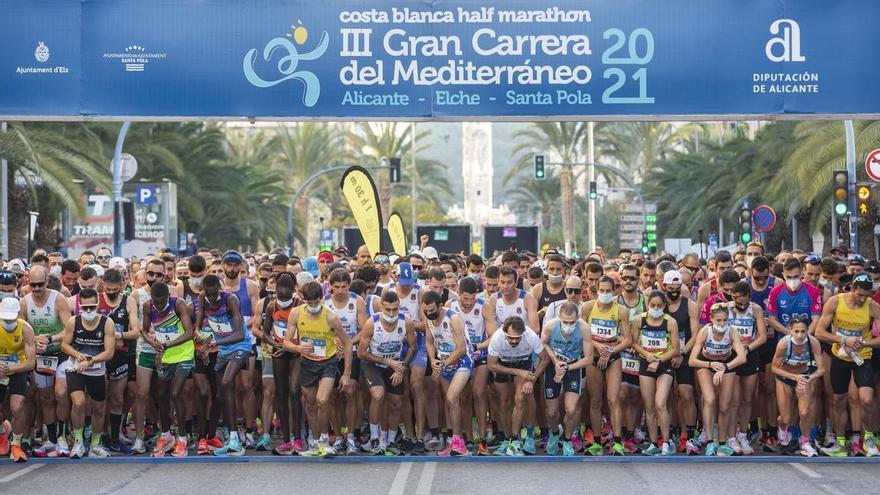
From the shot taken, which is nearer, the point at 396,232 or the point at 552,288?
the point at 552,288

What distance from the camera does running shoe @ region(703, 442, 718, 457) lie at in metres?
13.3

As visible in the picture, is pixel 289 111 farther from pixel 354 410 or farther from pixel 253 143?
pixel 253 143

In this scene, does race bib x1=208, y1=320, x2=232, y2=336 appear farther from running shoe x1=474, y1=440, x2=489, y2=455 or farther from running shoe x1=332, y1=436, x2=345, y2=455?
running shoe x1=474, y1=440, x2=489, y2=455

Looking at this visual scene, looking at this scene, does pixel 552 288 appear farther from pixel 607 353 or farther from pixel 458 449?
pixel 458 449

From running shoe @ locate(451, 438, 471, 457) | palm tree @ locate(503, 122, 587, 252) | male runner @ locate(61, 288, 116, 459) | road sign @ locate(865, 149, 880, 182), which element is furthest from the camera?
palm tree @ locate(503, 122, 587, 252)

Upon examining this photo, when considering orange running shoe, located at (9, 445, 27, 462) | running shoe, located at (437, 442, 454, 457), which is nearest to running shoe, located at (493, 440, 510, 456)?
running shoe, located at (437, 442, 454, 457)

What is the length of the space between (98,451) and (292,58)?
543cm

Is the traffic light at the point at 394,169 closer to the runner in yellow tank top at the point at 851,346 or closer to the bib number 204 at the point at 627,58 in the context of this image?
the bib number 204 at the point at 627,58

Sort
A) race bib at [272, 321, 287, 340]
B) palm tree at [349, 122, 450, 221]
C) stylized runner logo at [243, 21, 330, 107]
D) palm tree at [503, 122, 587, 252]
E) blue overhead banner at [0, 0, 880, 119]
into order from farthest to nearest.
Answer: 1. palm tree at [349, 122, 450, 221]
2. palm tree at [503, 122, 587, 252]
3. stylized runner logo at [243, 21, 330, 107]
4. blue overhead banner at [0, 0, 880, 119]
5. race bib at [272, 321, 287, 340]

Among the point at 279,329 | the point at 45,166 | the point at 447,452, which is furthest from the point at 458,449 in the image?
the point at 45,166

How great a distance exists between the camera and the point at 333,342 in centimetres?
1349

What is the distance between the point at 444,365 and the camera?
13586 mm

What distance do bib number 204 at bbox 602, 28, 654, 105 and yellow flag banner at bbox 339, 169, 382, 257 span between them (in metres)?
6.30

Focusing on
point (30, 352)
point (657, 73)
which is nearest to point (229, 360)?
point (30, 352)
